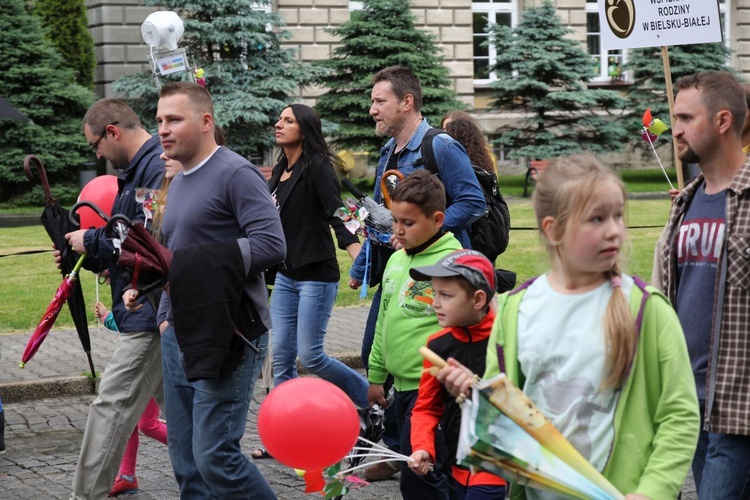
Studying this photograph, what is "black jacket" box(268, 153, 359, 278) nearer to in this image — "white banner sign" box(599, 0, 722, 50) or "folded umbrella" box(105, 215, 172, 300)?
"white banner sign" box(599, 0, 722, 50)

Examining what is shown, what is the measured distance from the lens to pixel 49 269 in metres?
14.8

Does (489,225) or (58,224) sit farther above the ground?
(58,224)

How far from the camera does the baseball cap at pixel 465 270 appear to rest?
13.7 ft

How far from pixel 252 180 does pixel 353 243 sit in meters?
2.45

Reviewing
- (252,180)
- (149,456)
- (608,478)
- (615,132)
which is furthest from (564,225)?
(615,132)

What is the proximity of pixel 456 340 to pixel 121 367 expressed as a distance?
2.04 m

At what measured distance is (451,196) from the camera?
6457 mm

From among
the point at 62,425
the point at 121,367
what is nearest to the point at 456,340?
the point at 121,367

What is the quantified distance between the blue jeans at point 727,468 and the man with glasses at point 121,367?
9.06 feet

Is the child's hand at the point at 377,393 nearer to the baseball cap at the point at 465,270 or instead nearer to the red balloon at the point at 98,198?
the baseball cap at the point at 465,270

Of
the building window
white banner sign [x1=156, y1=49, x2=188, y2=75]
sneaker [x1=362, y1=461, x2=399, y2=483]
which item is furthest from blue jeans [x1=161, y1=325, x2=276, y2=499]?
the building window

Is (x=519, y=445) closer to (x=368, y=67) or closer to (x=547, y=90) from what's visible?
(x=368, y=67)

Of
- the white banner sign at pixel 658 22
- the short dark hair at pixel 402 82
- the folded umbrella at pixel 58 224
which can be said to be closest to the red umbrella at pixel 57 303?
the folded umbrella at pixel 58 224

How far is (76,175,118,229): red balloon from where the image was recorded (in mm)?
6418
